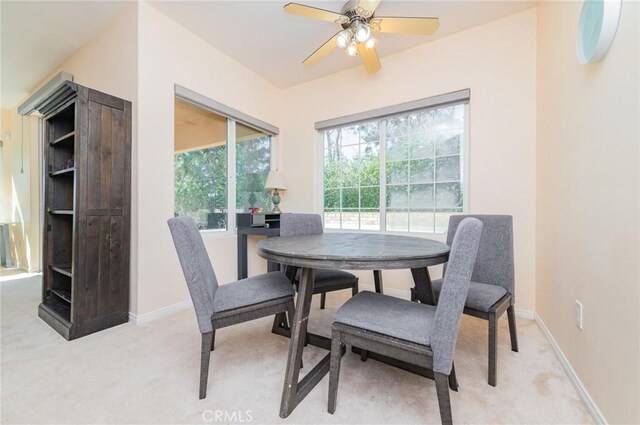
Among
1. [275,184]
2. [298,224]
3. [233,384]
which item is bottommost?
[233,384]

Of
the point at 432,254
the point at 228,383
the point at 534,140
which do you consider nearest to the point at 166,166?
the point at 228,383

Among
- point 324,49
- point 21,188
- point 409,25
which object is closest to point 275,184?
point 324,49

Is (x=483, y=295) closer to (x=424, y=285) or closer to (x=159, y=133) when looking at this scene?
(x=424, y=285)

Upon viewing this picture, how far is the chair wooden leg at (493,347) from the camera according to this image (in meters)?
1.35

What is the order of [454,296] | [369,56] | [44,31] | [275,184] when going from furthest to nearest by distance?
[275,184], [44,31], [369,56], [454,296]

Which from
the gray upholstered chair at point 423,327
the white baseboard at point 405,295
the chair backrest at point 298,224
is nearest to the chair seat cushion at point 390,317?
the gray upholstered chair at point 423,327

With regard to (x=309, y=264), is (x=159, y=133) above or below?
above

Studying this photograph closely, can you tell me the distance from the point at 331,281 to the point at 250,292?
659 millimetres

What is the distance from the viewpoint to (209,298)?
126 centimetres

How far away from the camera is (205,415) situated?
45.4 inches

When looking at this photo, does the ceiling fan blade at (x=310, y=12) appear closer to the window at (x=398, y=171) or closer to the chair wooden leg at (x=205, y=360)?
the window at (x=398, y=171)

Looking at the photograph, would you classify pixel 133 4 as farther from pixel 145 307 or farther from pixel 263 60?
pixel 145 307

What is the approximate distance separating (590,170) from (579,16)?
2.89 ft

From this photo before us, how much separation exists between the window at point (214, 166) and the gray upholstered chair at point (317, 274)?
1.09 m
